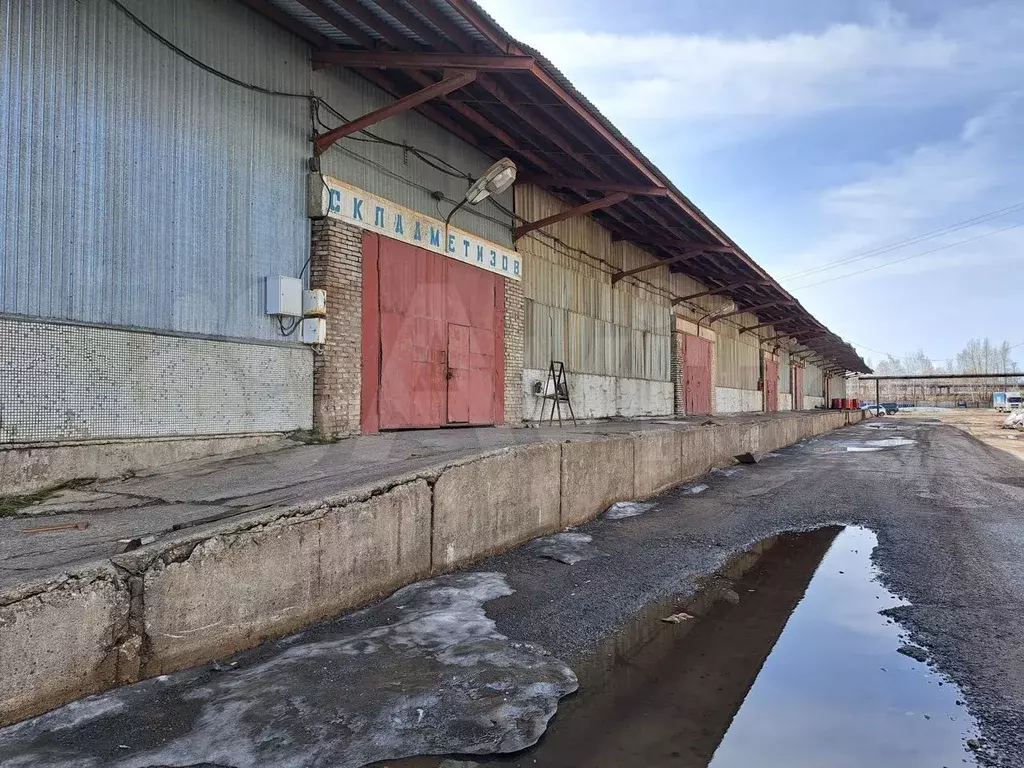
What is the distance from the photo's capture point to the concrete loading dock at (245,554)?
302 centimetres

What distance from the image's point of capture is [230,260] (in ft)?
22.6

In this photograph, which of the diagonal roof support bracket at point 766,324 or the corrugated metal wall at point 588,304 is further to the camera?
the diagonal roof support bracket at point 766,324

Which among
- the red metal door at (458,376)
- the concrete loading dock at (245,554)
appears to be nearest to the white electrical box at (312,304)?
the concrete loading dock at (245,554)

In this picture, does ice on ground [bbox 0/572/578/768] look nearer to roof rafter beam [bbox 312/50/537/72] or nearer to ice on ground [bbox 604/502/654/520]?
ice on ground [bbox 604/502/654/520]

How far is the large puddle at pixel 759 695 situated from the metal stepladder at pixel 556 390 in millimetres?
7714

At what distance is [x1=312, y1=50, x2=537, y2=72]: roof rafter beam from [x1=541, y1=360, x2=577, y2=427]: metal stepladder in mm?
6339

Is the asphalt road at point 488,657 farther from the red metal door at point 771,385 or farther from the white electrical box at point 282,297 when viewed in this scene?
the red metal door at point 771,385

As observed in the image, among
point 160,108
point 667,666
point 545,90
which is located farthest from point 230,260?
point 667,666

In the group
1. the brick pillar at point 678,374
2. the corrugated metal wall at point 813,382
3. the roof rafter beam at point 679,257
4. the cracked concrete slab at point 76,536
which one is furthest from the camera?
the corrugated metal wall at point 813,382

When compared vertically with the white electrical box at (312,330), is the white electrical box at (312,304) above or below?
above

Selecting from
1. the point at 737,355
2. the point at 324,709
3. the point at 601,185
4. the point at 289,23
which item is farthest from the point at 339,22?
the point at 737,355

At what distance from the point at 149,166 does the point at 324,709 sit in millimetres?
5221

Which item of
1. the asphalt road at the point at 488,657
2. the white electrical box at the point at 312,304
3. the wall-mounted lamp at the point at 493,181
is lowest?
the asphalt road at the point at 488,657

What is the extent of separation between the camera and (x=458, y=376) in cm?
1039
